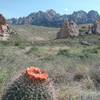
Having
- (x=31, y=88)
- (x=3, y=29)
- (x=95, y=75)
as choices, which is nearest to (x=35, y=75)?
(x=31, y=88)

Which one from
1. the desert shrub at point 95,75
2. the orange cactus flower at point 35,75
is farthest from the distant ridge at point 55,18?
the orange cactus flower at point 35,75

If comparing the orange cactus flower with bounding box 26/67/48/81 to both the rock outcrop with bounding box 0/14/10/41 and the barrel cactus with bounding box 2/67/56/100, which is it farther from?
the rock outcrop with bounding box 0/14/10/41

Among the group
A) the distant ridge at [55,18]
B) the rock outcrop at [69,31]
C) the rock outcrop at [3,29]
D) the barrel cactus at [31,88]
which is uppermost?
the barrel cactus at [31,88]

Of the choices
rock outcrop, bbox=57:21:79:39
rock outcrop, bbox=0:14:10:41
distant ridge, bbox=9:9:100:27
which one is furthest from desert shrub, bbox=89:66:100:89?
distant ridge, bbox=9:9:100:27

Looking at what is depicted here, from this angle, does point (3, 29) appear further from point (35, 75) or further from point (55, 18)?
point (55, 18)

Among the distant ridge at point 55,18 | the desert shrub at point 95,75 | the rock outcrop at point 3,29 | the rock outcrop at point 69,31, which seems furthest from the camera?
the distant ridge at point 55,18

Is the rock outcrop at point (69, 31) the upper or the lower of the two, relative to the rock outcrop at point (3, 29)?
lower

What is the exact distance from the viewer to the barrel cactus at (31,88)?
6.54 metres

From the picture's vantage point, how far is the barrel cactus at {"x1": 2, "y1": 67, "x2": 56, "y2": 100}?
6.54 meters

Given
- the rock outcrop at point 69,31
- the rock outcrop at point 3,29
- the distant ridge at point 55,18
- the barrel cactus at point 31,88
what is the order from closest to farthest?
the barrel cactus at point 31,88, the rock outcrop at point 3,29, the rock outcrop at point 69,31, the distant ridge at point 55,18

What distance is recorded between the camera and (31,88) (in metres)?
6.54

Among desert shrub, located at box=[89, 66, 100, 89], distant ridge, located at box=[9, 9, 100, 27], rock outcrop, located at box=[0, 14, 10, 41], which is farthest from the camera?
distant ridge, located at box=[9, 9, 100, 27]

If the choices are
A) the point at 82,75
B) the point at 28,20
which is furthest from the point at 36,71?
the point at 28,20

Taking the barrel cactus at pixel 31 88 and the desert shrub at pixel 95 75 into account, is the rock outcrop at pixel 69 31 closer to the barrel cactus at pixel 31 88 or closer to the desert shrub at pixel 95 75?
the desert shrub at pixel 95 75
